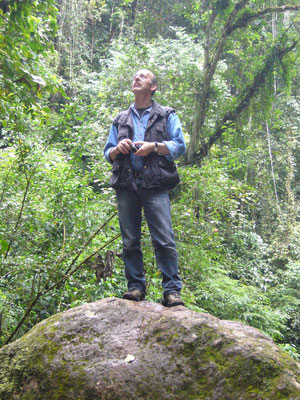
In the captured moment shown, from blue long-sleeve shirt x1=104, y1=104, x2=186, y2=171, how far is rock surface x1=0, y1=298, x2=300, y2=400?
3.78 feet

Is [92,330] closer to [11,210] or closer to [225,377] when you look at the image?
[225,377]

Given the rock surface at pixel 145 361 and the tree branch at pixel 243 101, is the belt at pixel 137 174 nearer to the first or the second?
the rock surface at pixel 145 361

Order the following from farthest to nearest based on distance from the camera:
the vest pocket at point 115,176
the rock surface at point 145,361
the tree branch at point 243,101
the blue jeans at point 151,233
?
the tree branch at point 243,101 → the vest pocket at point 115,176 → the blue jeans at point 151,233 → the rock surface at point 145,361

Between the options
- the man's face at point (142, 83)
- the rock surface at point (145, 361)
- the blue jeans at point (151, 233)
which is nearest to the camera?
the rock surface at point (145, 361)

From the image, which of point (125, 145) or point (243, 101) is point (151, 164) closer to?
point (125, 145)

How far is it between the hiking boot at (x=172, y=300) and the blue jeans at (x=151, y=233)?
0.10 ft

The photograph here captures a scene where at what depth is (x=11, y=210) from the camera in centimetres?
519

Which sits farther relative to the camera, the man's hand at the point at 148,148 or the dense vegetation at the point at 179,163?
the dense vegetation at the point at 179,163

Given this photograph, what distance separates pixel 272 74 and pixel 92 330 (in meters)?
8.63

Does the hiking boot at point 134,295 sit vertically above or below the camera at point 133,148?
Result: below

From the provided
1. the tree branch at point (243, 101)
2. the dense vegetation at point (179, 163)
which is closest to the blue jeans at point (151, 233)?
the dense vegetation at point (179, 163)

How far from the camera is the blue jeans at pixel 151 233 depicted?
3012 millimetres

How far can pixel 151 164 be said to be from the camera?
3092mm

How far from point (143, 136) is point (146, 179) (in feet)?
1.34
